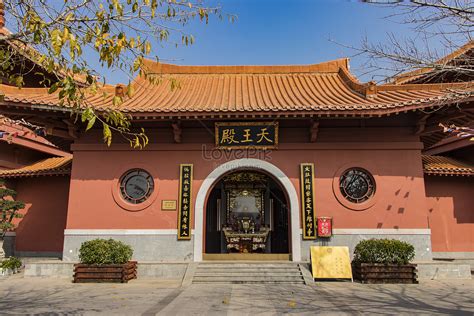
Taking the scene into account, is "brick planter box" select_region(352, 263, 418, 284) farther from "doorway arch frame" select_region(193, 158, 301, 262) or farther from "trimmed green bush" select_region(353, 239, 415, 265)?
"doorway arch frame" select_region(193, 158, 301, 262)

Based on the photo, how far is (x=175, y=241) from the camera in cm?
864

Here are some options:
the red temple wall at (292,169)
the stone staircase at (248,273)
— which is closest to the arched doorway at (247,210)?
the red temple wall at (292,169)

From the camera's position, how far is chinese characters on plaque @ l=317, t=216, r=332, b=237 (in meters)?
8.45

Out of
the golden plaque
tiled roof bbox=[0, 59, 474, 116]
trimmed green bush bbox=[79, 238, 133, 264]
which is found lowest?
trimmed green bush bbox=[79, 238, 133, 264]

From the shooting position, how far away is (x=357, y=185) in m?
8.87

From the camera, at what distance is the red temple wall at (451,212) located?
10.3 metres

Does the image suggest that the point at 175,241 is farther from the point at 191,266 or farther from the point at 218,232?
the point at 218,232

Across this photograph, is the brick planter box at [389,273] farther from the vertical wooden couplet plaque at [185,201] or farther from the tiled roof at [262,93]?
the vertical wooden couplet plaque at [185,201]

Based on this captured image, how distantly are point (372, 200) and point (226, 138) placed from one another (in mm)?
3905

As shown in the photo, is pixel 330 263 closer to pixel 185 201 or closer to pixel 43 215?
pixel 185 201

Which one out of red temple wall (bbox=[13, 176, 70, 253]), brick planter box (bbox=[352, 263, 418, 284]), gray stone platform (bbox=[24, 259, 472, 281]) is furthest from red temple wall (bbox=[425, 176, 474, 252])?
red temple wall (bbox=[13, 176, 70, 253])

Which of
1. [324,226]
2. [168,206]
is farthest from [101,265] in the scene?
[324,226]

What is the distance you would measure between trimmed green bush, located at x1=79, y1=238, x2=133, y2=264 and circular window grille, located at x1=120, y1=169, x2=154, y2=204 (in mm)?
1447

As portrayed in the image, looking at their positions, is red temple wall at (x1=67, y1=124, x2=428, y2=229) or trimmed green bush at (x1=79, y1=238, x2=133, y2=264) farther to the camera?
red temple wall at (x1=67, y1=124, x2=428, y2=229)
